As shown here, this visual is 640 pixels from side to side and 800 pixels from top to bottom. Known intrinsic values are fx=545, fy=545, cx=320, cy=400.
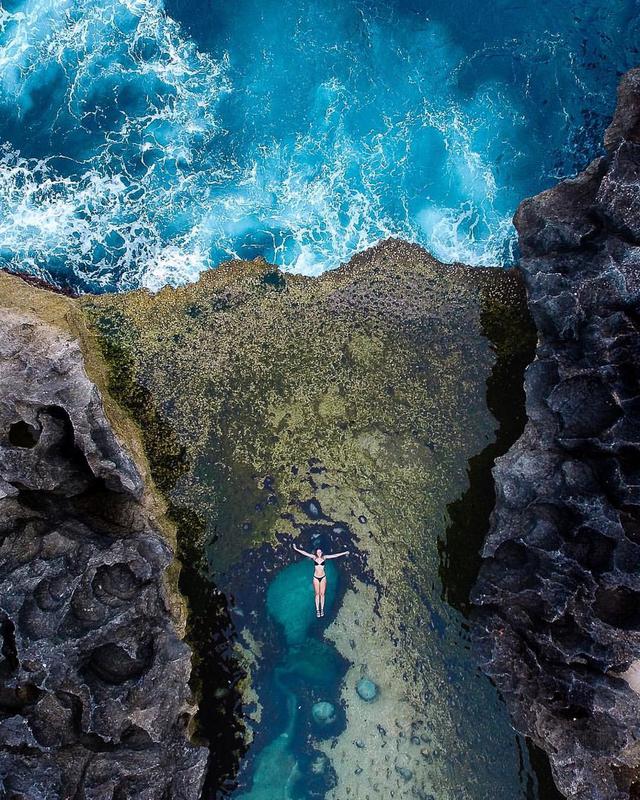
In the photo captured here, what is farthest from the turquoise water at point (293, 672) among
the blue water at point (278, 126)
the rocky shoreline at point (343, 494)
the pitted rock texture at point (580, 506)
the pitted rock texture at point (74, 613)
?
the blue water at point (278, 126)

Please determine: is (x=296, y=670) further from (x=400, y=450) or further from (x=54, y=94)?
(x=54, y=94)

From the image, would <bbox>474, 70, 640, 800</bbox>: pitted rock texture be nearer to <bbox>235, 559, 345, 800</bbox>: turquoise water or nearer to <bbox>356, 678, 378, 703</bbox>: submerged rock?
<bbox>356, 678, 378, 703</bbox>: submerged rock

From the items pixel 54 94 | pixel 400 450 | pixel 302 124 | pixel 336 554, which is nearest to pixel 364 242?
pixel 302 124

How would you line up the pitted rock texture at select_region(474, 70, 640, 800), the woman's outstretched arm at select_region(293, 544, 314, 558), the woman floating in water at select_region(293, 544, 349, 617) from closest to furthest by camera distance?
the pitted rock texture at select_region(474, 70, 640, 800)
the woman floating in water at select_region(293, 544, 349, 617)
the woman's outstretched arm at select_region(293, 544, 314, 558)

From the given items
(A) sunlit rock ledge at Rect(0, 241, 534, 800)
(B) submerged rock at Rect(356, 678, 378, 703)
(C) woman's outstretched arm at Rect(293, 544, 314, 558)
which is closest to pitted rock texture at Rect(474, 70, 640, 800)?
(A) sunlit rock ledge at Rect(0, 241, 534, 800)

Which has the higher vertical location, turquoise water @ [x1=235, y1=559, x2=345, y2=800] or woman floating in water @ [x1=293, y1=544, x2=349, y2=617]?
woman floating in water @ [x1=293, y1=544, x2=349, y2=617]

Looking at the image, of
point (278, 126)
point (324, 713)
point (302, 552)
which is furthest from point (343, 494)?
point (278, 126)
